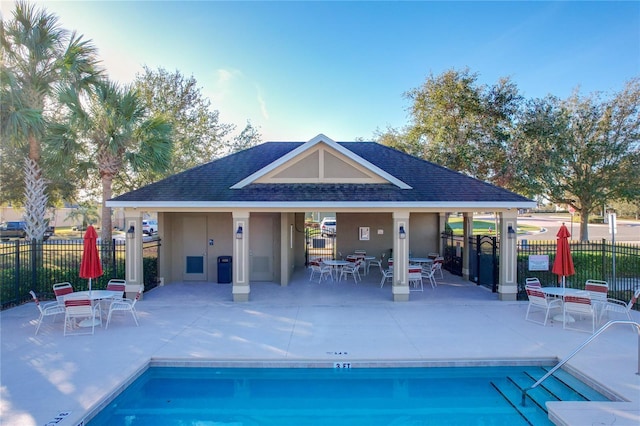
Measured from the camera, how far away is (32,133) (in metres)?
12.0

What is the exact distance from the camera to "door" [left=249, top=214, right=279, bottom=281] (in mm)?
14094

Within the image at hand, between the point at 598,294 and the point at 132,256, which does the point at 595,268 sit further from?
Result: the point at 132,256

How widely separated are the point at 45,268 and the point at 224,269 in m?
5.61

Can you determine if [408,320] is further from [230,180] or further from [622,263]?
[622,263]

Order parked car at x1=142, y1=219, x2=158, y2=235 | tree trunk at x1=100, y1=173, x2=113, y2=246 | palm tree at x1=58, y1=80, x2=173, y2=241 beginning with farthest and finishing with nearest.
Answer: parked car at x1=142, y1=219, x2=158, y2=235 → tree trunk at x1=100, y1=173, x2=113, y2=246 → palm tree at x1=58, y1=80, x2=173, y2=241

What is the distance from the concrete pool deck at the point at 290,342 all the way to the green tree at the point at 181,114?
13.7 meters

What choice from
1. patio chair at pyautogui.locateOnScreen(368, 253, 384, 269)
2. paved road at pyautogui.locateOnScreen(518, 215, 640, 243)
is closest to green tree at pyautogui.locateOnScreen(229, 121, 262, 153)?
patio chair at pyautogui.locateOnScreen(368, 253, 384, 269)

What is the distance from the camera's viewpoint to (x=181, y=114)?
81.0 feet

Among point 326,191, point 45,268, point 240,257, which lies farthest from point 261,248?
point 45,268

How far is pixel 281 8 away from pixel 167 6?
4708mm

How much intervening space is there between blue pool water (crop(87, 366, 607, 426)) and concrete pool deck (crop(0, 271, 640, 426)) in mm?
257

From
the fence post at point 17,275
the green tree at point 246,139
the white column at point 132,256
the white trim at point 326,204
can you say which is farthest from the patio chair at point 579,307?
the green tree at point 246,139

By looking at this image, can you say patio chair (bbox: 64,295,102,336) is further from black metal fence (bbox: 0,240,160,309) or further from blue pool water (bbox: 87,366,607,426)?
black metal fence (bbox: 0,240,160,309)

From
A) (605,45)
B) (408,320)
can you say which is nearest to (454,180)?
(408,320)
